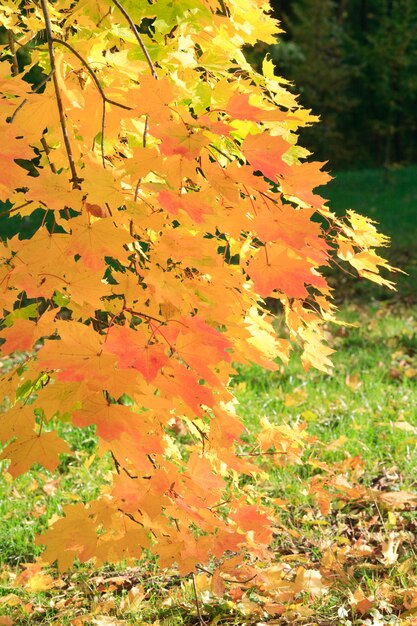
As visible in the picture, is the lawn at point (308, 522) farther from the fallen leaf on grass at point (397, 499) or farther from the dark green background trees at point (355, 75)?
the dark green background trees at point (355, 75)

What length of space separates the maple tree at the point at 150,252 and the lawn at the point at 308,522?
1.82 ft

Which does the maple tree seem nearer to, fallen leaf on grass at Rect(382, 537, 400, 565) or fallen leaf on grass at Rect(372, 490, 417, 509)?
fallen leaf on grass at Rect(382, 537, 400, 565)

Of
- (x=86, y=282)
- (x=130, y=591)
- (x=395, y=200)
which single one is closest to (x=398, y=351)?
(x=130, y=591)

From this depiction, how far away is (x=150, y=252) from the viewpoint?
1586 mm

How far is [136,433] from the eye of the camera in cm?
125

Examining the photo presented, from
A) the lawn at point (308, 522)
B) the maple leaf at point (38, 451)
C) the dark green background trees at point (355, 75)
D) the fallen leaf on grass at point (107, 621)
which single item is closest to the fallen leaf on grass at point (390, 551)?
the lawn at point (308, 522)

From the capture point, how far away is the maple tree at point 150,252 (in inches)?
50.7

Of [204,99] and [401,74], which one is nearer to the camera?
[204,99]

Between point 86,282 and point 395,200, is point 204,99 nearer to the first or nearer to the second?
point 86,282

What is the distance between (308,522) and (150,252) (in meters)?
1.70

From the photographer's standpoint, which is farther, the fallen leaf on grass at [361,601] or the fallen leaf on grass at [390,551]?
the fallen leaf on grass at [390,551]

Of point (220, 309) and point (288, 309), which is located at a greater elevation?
point (220, 309)

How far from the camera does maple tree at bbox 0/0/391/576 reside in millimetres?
1287

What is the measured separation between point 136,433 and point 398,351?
406cm
